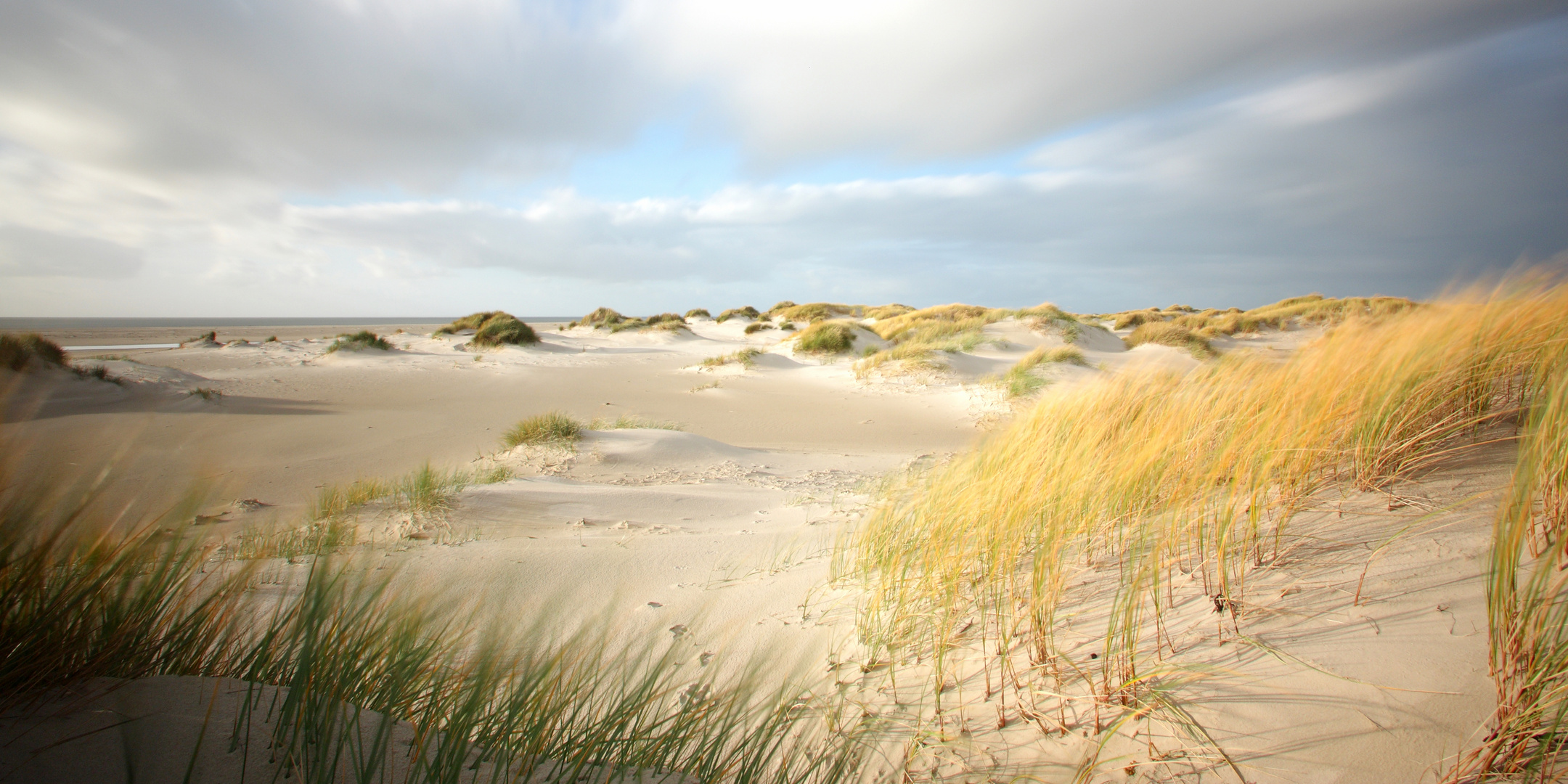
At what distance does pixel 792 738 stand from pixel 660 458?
4.44 metres

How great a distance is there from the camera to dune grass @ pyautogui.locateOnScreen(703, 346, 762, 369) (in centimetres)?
1423

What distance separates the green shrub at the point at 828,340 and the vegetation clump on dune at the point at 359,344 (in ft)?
36.9

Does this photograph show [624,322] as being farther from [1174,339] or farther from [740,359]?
[1174,339]

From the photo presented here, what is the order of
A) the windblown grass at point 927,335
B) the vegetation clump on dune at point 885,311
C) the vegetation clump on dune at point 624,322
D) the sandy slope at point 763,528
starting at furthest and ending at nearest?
the vegetation clump on dune at point 885,311 < the vegetation clump on dune at point 624,322 < the windblown grass at point 927,335 < the sandy slope at point 763,528

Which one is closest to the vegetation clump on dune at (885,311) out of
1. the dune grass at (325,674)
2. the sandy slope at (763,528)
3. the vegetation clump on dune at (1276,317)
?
the vegetation clump on dune at (1276,317)

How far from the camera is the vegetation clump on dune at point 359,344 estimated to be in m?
13.9

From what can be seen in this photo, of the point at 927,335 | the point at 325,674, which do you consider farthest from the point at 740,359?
the point at 325,674

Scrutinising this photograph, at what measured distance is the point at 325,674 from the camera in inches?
48.7

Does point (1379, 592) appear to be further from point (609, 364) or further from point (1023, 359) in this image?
point (609, 364)

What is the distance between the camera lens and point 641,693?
1.35 meters

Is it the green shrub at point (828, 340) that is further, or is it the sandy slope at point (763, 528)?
the green shrub at point (828, 340)

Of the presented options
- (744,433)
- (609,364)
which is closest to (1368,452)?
(744,433)

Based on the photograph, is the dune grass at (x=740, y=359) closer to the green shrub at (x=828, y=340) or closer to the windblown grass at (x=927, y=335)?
the green shrub at (x=828, y=340)

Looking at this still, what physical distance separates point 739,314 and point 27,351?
28.5m
